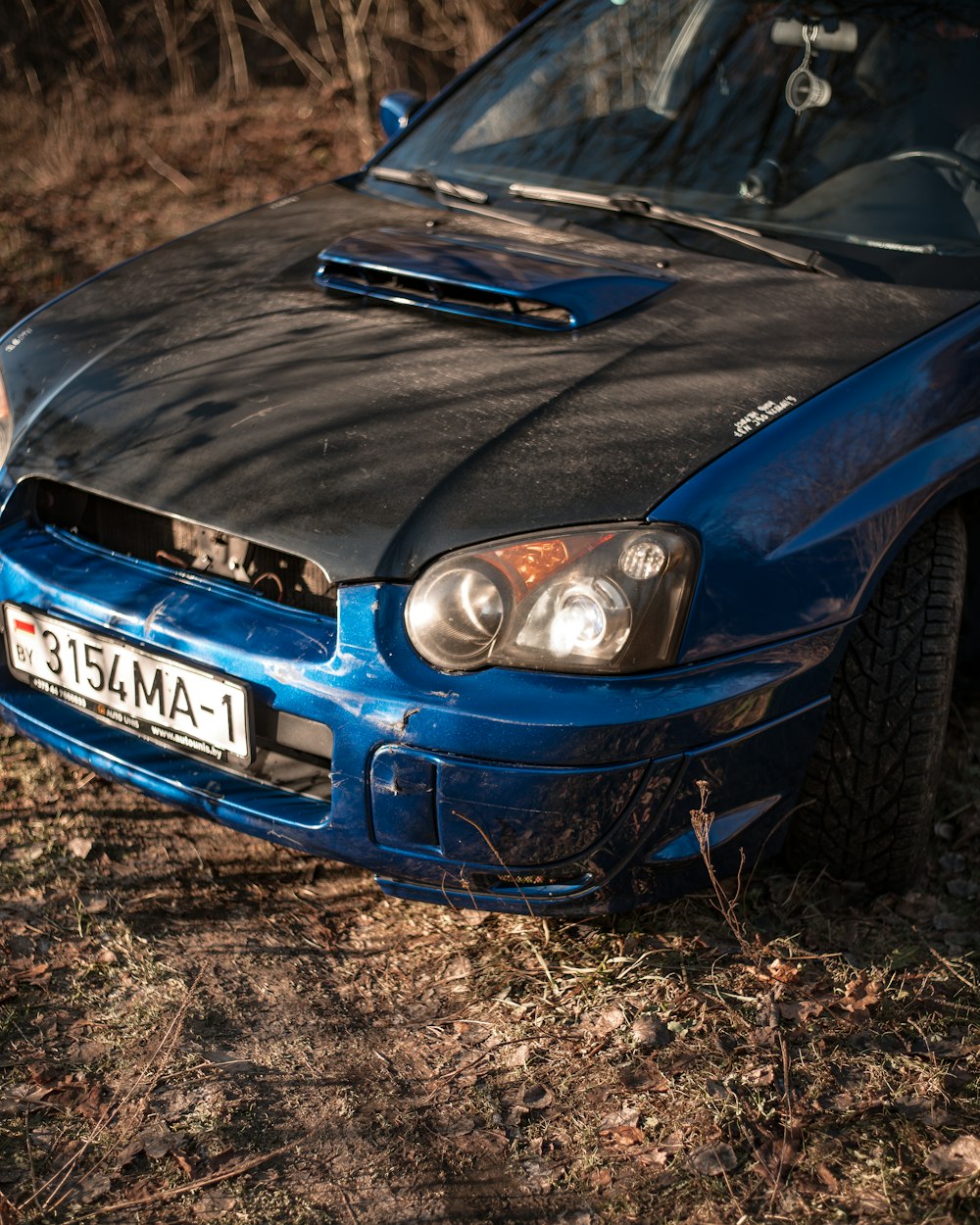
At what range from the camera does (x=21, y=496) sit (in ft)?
7.95

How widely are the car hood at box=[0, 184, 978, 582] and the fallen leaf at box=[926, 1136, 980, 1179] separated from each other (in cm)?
111

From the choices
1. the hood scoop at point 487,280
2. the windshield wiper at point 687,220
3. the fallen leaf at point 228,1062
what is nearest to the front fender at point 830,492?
the windshield wiper at point 687,220

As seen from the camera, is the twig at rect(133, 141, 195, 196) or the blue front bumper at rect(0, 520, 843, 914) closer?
the blue front bumper at rect(0, 520, 843, 914)

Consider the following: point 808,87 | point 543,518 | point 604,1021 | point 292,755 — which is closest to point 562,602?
point 543,518

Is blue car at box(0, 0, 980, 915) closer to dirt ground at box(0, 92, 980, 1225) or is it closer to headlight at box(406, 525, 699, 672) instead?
headlight at box(406, 525, 699, 672)

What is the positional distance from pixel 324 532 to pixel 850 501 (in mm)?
908

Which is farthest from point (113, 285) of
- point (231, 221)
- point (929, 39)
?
→ point (929, 39)

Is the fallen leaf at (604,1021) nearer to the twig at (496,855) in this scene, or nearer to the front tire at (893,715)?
the twig at (496,855)

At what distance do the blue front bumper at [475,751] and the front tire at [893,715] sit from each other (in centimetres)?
14

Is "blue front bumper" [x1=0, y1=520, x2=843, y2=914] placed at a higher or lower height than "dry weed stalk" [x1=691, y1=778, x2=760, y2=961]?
higher

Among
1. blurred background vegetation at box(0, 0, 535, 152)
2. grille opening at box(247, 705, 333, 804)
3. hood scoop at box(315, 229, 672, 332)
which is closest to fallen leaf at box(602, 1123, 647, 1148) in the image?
grille opening at box(247, 705, 333, 804)

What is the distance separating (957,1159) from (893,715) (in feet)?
2.57

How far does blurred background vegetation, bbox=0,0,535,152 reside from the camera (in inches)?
313

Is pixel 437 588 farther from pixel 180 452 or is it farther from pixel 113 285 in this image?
pixel 113 285
